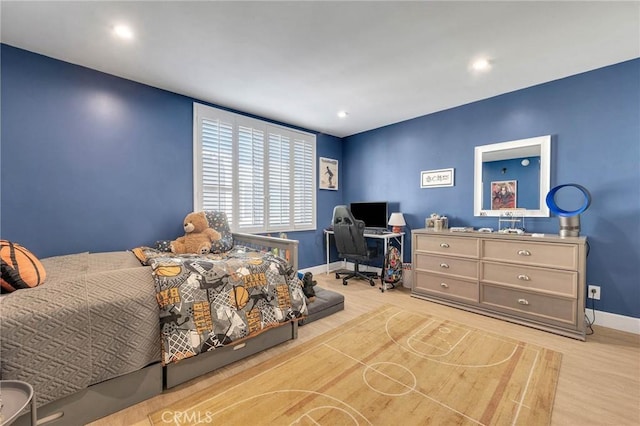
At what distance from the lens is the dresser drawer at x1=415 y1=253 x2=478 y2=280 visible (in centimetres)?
283

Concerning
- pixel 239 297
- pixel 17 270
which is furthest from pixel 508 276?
pixel 17 270

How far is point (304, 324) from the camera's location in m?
2.50

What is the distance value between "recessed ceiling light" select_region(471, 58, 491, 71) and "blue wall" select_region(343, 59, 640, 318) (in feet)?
2.74

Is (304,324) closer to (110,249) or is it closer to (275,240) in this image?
(275,240)

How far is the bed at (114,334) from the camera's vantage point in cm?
115

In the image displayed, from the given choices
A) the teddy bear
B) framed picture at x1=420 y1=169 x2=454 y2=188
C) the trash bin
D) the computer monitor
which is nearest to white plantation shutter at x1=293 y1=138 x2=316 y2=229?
the computer monitor

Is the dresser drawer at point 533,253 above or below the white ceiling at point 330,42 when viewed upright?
below

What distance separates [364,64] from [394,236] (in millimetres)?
2377

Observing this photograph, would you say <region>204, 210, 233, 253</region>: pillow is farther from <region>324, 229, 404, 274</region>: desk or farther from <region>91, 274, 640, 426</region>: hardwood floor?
<region>324, 229, 404, 274</region>: desk

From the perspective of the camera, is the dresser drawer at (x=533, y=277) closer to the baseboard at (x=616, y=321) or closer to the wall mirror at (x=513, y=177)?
the baseboard at (x=616, y=321)

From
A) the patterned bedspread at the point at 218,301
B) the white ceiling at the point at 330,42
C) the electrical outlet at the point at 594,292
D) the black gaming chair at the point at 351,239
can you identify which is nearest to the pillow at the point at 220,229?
the patterned bedspread at the point at 218,301

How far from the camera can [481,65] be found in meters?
2.42

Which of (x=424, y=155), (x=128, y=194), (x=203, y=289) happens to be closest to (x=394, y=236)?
(x=424, y=155)

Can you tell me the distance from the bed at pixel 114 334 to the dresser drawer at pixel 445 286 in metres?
1.96
